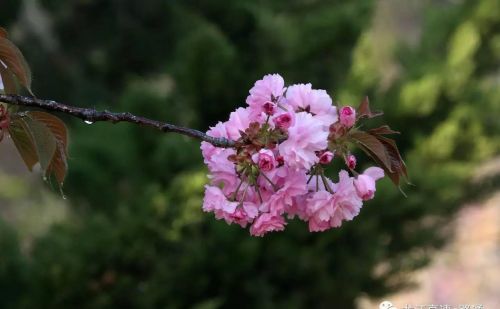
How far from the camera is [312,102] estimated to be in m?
0.83

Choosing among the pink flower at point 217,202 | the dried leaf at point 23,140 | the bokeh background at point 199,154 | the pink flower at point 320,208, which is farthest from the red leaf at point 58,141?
the bokeh background at point 199,154

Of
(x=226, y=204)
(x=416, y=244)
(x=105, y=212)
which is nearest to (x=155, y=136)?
(x=105, y=212)

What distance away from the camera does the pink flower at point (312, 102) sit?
0.83m

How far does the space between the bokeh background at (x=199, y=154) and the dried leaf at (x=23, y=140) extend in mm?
1715

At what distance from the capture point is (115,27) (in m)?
3.89

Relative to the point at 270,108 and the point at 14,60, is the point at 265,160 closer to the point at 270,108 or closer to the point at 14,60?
the point at 270,108

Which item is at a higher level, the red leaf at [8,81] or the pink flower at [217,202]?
the red leaf at [8,81]

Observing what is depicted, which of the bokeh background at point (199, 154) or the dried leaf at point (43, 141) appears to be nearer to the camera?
the dried leaf at point (43, 141)

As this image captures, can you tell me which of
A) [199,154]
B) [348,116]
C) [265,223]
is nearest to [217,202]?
[265,223]

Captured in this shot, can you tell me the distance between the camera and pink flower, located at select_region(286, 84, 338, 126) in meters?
0.83

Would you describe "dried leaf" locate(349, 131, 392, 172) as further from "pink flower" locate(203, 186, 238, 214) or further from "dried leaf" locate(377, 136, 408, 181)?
"pink flower" locate(203, 186, 238, 214)

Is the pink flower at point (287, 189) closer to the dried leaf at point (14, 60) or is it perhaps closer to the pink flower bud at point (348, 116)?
the pink flower bud at point (348, 116)

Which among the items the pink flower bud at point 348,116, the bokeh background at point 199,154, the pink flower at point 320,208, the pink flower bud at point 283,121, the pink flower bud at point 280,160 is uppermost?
the bokeh background at point 199,154

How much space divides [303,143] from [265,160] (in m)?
0.04
